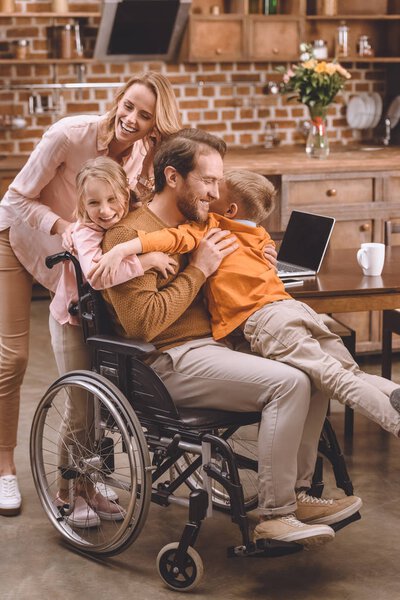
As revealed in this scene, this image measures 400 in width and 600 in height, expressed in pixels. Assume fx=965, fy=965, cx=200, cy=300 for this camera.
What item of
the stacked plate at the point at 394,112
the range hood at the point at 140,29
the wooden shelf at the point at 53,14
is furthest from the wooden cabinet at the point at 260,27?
the wooden shelf at the point at 53,14

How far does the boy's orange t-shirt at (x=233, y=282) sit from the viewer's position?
263 centimetres

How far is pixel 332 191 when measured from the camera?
480 centimetres

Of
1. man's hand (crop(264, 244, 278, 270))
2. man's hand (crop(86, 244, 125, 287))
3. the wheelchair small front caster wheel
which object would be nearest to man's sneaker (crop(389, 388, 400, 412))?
man's hand (crop(264, 244, 278, 270))

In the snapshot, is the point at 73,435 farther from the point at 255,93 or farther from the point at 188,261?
the point at 255,93

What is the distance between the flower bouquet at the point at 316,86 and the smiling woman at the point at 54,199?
218cm

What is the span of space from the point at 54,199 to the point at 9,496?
0.98m

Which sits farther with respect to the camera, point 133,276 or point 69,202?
point 69,202

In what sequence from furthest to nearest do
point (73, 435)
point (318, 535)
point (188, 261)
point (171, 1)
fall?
point (171, 1)
point (73, 435)
point (188, 261)
point (318, 535)

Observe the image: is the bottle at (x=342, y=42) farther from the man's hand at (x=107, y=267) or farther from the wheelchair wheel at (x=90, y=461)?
the man's hand at (x=107, y=267)

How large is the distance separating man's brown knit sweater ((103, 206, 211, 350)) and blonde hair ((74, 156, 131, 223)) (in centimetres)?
7

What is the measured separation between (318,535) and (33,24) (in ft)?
14.4

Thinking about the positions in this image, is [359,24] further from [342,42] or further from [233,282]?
[233,282]

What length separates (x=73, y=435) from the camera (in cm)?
290

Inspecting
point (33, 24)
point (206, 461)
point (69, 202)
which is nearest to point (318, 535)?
point (206, 461)
